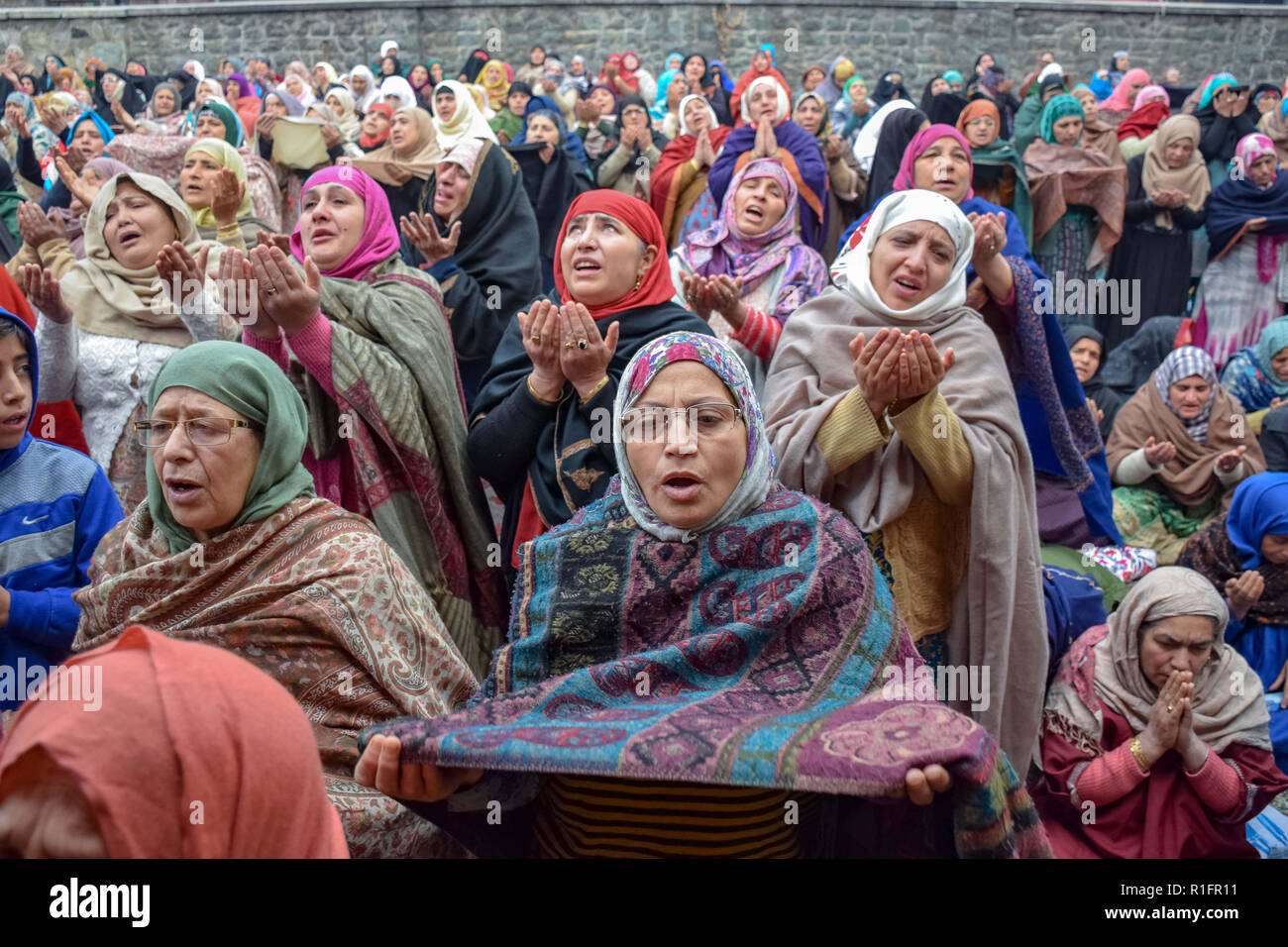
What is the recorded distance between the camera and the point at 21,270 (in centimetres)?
299

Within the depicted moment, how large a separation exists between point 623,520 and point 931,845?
86cm

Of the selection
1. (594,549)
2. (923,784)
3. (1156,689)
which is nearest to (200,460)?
(594,549)

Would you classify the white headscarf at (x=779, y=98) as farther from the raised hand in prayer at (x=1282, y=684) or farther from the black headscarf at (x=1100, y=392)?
the raised hand in prayer at (x=1282, y=684)

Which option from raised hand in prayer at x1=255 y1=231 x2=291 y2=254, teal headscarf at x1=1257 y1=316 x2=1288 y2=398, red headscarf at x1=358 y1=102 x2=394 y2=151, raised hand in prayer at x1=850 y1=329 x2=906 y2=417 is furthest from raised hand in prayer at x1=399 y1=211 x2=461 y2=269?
teal headscarf at x1=1257 y1=316 x2=1288 y2=398

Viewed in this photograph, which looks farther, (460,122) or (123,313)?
(460,122)

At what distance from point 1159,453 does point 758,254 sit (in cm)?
231

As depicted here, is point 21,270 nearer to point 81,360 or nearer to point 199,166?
point 81,360

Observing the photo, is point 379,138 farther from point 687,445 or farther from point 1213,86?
point 1213,86

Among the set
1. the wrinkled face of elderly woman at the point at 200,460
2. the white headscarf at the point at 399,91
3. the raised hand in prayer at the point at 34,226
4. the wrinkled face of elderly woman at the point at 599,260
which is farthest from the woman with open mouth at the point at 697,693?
the white headscarf at the point at 399,91

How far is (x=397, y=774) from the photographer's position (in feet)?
5.47

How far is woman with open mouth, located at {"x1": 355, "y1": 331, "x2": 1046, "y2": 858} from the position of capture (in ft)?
5.27

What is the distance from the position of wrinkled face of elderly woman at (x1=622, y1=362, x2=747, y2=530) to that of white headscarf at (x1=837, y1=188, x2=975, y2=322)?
2.58 feet

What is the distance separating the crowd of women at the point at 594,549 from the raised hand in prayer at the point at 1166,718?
0.06ft

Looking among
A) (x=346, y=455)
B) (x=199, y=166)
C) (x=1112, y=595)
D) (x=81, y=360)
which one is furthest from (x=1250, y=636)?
(x=199, y=166)
